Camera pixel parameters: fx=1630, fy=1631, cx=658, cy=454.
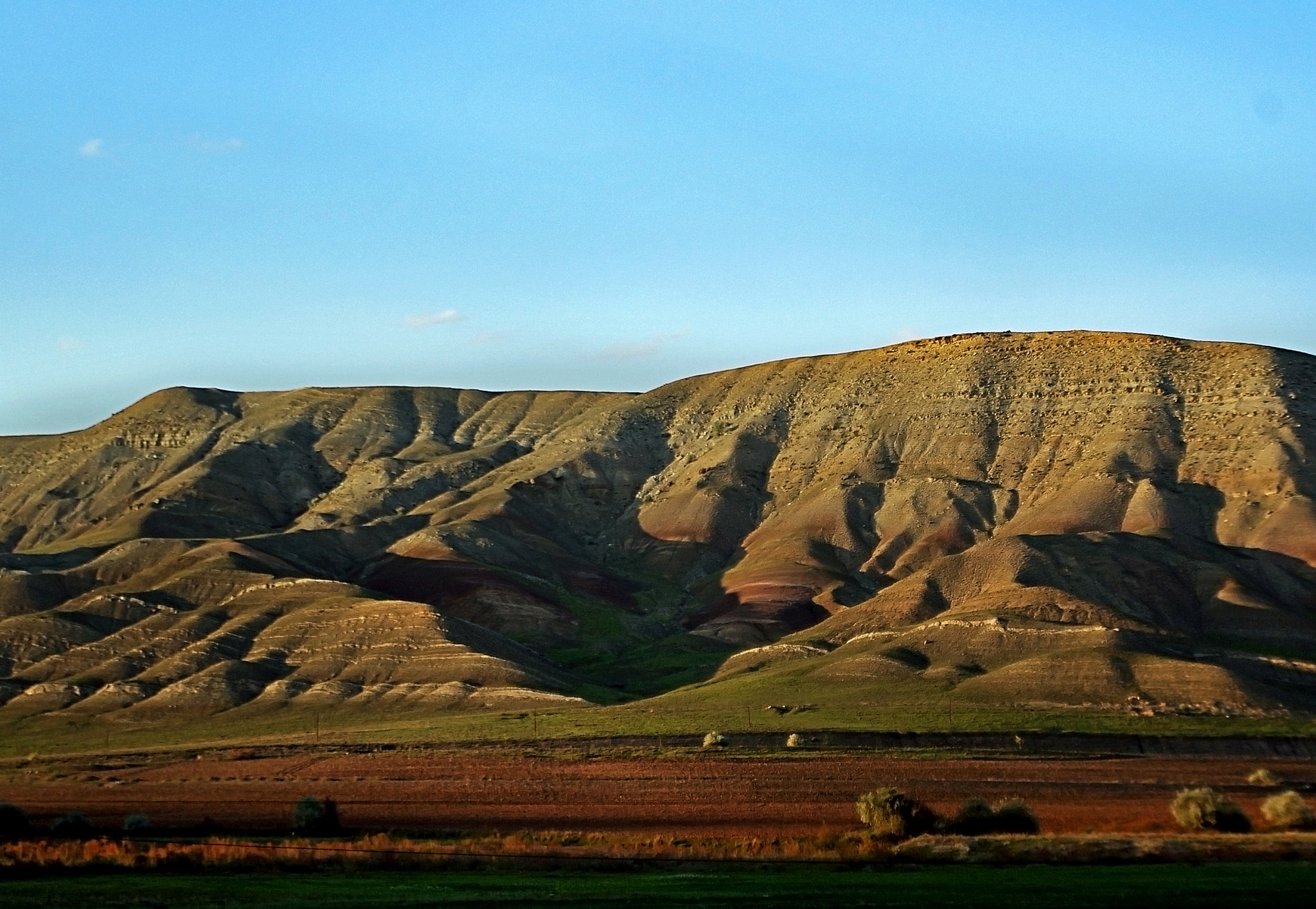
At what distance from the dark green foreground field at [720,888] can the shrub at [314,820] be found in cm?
1257

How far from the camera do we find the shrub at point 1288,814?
52.2 metres

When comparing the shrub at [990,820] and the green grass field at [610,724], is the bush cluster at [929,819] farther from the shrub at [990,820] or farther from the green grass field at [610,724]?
the green grass field at [610,724]

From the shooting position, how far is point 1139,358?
613ft

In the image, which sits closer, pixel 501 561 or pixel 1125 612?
pixel 1125 612

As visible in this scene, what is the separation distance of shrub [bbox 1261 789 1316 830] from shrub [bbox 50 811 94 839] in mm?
38610

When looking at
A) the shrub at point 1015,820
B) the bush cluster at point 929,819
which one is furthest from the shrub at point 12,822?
the shrub at point 1015,820

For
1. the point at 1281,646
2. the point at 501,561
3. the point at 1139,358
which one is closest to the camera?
the point at 1281,646

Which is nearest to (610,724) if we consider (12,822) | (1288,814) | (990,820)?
(12,822)

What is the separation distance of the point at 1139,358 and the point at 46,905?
16872 cm

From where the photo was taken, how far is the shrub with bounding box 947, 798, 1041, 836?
5119 cm

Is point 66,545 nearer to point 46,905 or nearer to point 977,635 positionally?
point 977,635

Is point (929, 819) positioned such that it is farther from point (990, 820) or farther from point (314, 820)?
point (314, 820)

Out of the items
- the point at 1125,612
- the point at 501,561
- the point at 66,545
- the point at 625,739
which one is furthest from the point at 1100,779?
the point at 66,545

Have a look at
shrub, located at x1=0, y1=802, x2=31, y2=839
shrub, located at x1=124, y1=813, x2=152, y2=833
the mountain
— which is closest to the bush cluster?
shrub, located at x1=124, y1=813, x2=152, y2=833
